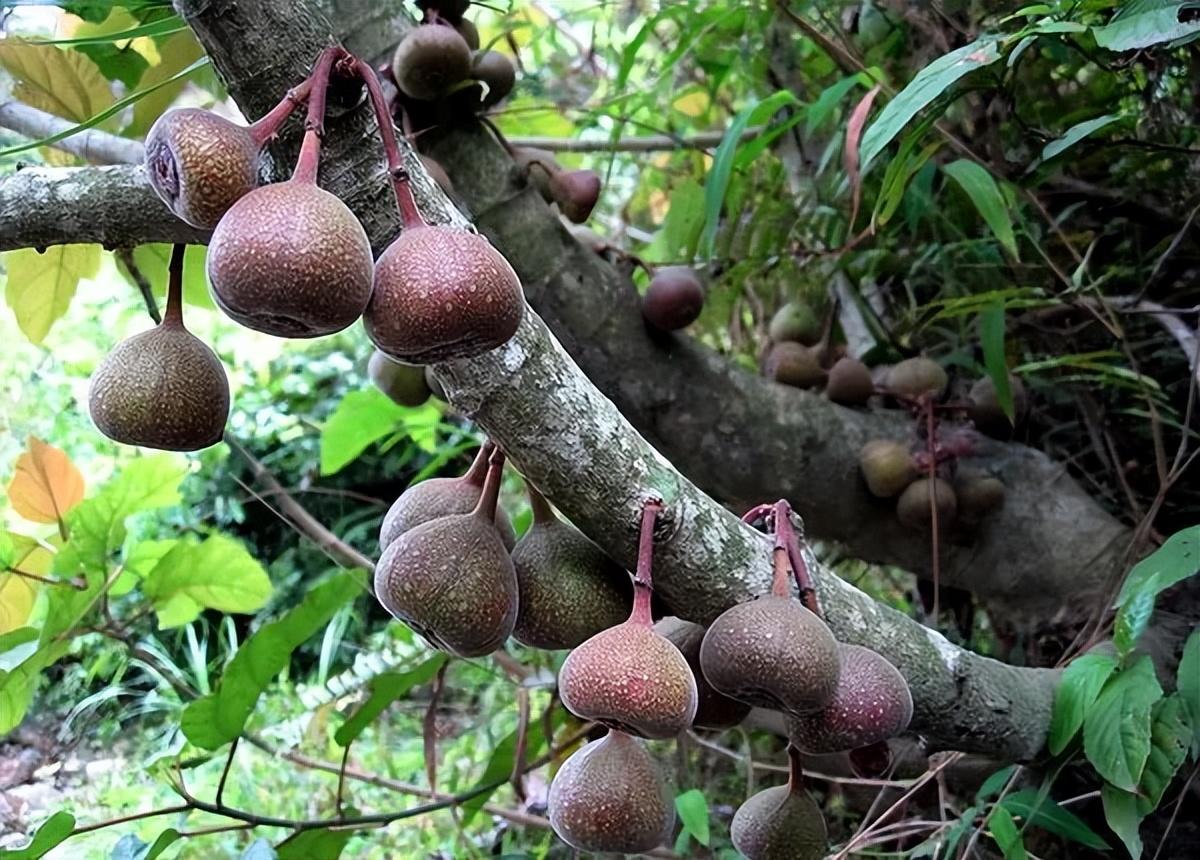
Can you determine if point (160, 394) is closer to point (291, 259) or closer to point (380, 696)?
point (291, 259)

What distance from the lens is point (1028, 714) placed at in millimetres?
822

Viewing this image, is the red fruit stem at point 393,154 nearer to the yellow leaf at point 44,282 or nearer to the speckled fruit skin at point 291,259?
the speckled fruit skin at point 291,259

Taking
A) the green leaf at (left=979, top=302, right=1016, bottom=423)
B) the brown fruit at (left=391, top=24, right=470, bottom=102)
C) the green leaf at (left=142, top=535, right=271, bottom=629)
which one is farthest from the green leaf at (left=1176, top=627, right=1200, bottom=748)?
the green leaf at (left=142, top=535, right=271, bottom=629)

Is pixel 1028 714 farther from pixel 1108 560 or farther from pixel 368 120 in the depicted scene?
pixel 368 120

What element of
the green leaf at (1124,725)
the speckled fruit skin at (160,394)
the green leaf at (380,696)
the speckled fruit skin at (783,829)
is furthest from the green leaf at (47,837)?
the green leaf at (1124,725)

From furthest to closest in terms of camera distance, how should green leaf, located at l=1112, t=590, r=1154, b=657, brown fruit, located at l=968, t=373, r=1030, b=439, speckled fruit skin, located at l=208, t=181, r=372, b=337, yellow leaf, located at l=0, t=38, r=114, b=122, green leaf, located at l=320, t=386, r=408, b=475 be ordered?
green leaf, located at l=320, t=386, r=408, b=475 < brown fruit, located at l=968, t=373, r=1030, b=439 < yellow leaf, located at l=0, t=38, r=114, b=122 < green leaf, located at l=1112, t=590, r=1154, b=657 < speckled fruit skin, located at l=208, t=181, r=372, b=337

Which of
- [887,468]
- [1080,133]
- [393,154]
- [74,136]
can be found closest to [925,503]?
[887,468]

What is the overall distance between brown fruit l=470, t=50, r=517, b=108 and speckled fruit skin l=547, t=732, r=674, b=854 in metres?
0.61

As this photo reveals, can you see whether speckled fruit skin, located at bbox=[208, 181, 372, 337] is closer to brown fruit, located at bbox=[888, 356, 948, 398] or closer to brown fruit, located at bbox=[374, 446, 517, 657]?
brown fruit, located at bbox=[374, 446, 517, 657]

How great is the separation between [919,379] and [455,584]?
809mm

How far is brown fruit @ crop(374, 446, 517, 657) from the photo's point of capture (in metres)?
0.52

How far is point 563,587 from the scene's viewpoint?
57cm

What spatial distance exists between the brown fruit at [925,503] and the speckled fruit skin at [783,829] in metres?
0.53

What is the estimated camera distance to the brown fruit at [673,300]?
1000mm
